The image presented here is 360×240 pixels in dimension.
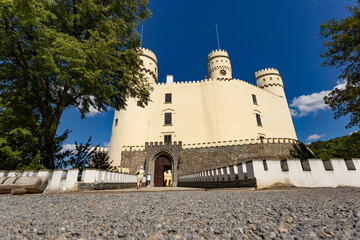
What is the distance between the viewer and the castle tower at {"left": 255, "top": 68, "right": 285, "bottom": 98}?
31092 millimetres

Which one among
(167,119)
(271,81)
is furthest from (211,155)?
(271,81)

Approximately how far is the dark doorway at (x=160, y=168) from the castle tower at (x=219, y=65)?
17159mm

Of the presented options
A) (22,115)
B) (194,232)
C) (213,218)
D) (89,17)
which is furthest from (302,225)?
(89,17)

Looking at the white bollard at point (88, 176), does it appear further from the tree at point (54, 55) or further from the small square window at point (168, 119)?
the small square window at point (168, 119)

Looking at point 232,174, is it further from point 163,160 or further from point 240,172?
point 163,160

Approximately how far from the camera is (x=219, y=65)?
28.8m

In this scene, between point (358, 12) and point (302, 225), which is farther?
point (358, 12)

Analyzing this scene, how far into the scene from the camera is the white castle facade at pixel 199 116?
892 inches

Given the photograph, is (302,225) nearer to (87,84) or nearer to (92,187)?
(92,187)

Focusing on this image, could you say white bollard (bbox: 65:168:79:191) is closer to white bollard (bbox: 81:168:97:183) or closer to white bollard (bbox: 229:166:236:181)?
white bollard (bbox: 81:168:97:183)

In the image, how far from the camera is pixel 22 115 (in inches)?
321

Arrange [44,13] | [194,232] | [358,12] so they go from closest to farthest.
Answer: [194,232], [44,13], [358,12]

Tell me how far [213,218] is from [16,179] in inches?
252

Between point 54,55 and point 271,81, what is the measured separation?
113 feet
